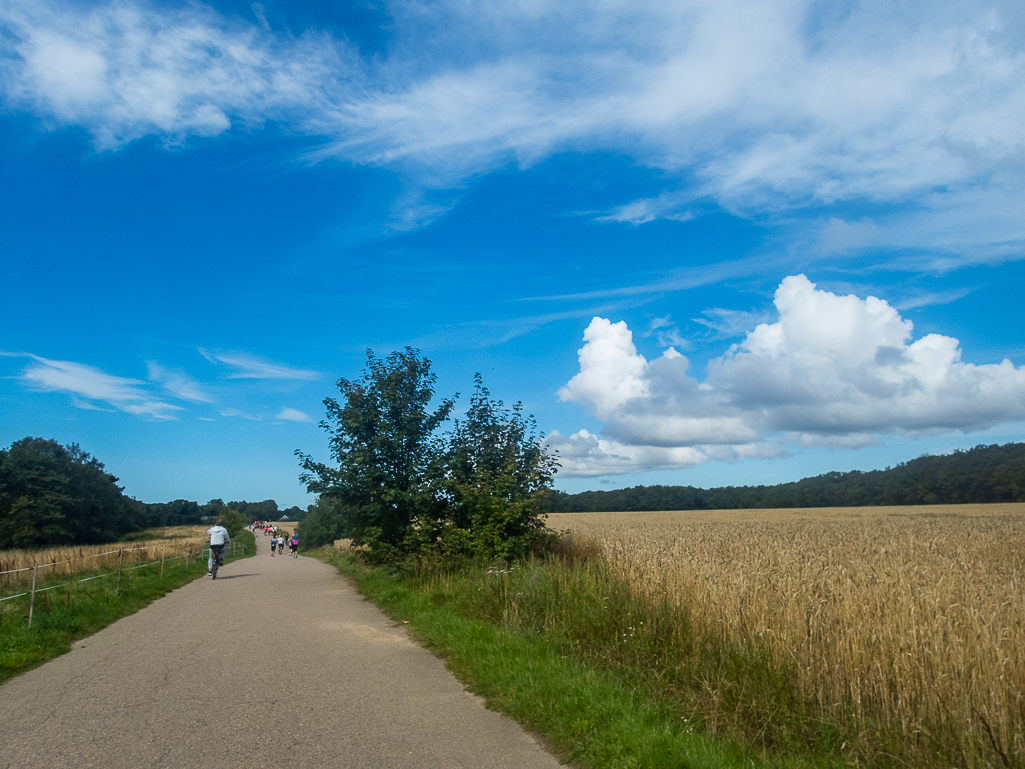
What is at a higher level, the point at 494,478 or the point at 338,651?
the point at 494,478

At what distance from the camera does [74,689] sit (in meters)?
6.74

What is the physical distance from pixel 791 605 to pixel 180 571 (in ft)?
68.0

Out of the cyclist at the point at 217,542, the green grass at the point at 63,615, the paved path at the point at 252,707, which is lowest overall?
the paved path at the point at 252,707

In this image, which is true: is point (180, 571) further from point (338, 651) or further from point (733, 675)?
point (733, 675)

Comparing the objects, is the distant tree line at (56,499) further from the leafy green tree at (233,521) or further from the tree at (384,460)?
the tree at (384,460)

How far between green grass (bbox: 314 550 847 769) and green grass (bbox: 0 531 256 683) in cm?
513

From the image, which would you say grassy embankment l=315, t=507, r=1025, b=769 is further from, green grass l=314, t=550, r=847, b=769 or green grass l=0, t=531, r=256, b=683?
green grass l=0, t=531, r=256, b=683

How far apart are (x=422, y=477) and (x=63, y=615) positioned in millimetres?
8521

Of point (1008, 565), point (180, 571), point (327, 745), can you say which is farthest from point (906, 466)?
point (327, 745)

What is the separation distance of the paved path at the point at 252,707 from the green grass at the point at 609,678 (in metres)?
0.36

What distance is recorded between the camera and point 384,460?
18.1 m

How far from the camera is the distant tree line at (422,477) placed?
1463 cm

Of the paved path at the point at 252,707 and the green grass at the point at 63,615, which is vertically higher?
the green grass at the point at 63,615

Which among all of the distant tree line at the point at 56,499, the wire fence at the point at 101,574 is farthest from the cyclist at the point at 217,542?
the distant tree line at the point at 56,499
